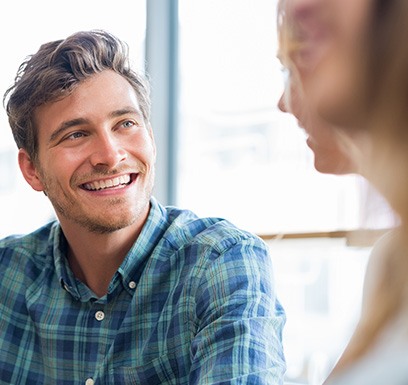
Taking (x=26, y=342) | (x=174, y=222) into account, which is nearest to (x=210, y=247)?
(x=174, y=222)

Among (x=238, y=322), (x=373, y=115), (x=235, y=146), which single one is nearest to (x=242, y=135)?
(x=235, y=146)

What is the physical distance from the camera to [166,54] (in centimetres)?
307

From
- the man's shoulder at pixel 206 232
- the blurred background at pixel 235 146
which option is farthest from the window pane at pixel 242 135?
the man's shoulder at pixel 206 232

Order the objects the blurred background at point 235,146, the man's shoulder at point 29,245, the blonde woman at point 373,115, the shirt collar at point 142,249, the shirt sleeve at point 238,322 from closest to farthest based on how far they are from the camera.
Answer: the blonde woman at point 373,115
the shirt sleeve at point 238,322
the shirt collar at point 142,249
the man's shoulder at point 29,245
the blurred background at point 235,146

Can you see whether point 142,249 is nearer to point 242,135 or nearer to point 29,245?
point 29,245

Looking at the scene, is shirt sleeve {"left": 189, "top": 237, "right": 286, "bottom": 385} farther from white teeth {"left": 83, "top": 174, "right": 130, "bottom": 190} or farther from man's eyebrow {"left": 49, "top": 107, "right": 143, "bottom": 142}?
man's eyebrow {"left": 49, "top": 107, "right": 143, "bottom": 142}

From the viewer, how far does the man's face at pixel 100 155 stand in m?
1.81

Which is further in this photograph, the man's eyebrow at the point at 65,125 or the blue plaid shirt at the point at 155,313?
the man's eyebrow at the point at 65,125

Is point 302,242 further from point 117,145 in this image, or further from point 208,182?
point 117,145

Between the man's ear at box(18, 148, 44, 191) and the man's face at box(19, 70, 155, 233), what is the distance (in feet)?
0.47

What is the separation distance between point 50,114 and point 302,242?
1.08 metres

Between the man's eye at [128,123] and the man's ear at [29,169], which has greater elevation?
the man's eye at [128,123]

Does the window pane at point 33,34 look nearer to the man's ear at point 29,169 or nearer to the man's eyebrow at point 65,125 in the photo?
the man's ear at point 29,169

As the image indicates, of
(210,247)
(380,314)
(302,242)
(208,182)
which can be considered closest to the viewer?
(380,314)
